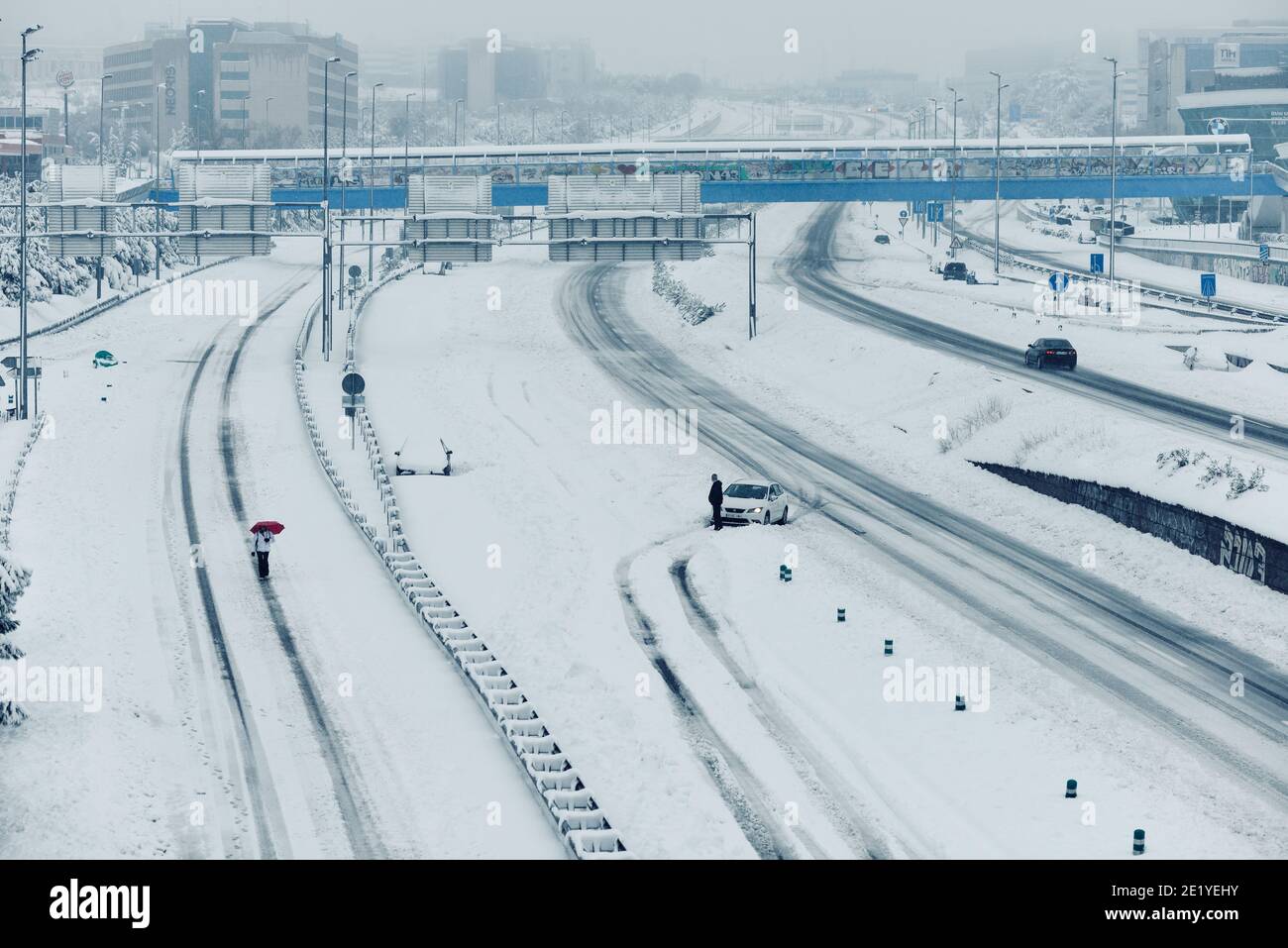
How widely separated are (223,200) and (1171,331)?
37.2 meters

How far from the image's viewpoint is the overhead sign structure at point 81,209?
6750 centimetres

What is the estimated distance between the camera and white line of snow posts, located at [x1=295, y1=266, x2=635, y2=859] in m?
22.5

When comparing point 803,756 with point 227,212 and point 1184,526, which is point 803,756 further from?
point 227,212

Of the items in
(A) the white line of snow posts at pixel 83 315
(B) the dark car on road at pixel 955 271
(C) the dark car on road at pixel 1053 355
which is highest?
(B) the dark car on road at pixel 955 271

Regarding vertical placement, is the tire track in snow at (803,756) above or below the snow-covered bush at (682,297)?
below

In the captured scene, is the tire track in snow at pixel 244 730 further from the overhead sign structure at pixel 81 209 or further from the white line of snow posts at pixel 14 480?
the overhead sign structure at pixel 81 209

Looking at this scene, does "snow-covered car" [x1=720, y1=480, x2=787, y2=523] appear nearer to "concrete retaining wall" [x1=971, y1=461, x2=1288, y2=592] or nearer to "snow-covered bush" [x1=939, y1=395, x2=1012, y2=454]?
"concrete retaining wall" [x1=971, y1=461, x2=1288, y2=592]

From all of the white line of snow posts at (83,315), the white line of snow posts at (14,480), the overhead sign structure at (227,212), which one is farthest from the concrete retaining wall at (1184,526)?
the white line of snow posts at (83,315)

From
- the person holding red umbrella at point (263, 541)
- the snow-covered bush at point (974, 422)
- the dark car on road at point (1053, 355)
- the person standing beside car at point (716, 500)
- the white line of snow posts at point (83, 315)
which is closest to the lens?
the person holding red umbrella at point (263, 541)

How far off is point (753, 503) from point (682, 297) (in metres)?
47.7

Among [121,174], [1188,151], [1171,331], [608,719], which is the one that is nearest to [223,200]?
[1171,331]

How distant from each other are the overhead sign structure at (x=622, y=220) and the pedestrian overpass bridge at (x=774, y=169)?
36282mm

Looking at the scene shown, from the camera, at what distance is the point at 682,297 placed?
89000 mm
